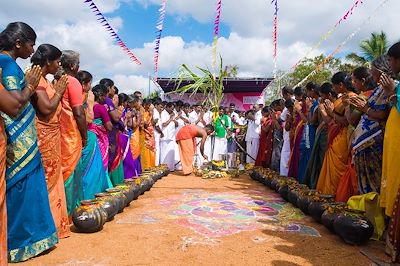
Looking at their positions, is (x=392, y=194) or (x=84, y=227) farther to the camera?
(x=84, y=227)

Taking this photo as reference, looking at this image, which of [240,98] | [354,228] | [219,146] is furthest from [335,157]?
[240,98]

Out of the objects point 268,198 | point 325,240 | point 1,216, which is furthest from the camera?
point 268,198

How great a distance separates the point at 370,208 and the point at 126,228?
9.64 ft

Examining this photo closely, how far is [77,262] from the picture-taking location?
3.30 metres

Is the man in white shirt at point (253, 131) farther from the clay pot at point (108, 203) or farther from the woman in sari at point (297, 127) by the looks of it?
the clay pot at point (108, 203)

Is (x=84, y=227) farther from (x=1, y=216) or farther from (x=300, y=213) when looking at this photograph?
(x=300, y=213)

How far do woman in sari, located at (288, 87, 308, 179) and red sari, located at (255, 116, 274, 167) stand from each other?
188cm

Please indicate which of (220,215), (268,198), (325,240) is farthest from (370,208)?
(268,198)

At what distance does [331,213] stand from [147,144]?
235 inches

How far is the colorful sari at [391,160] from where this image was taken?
3.54 m

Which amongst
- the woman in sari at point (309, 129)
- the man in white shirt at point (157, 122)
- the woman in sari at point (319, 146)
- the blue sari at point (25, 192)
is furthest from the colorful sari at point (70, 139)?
the man in white shirt at point (157, 122)

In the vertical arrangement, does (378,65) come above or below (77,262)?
above

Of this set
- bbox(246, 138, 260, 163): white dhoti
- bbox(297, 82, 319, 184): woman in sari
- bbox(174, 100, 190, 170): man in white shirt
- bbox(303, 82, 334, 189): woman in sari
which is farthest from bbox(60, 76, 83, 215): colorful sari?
bbox(246, 138, 260, 163): white dhoti

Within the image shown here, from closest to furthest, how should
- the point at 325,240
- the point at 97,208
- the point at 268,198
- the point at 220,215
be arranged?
the point at 325,240 → the point at 97,208 → the point at 220,215 → the point at 268,198
